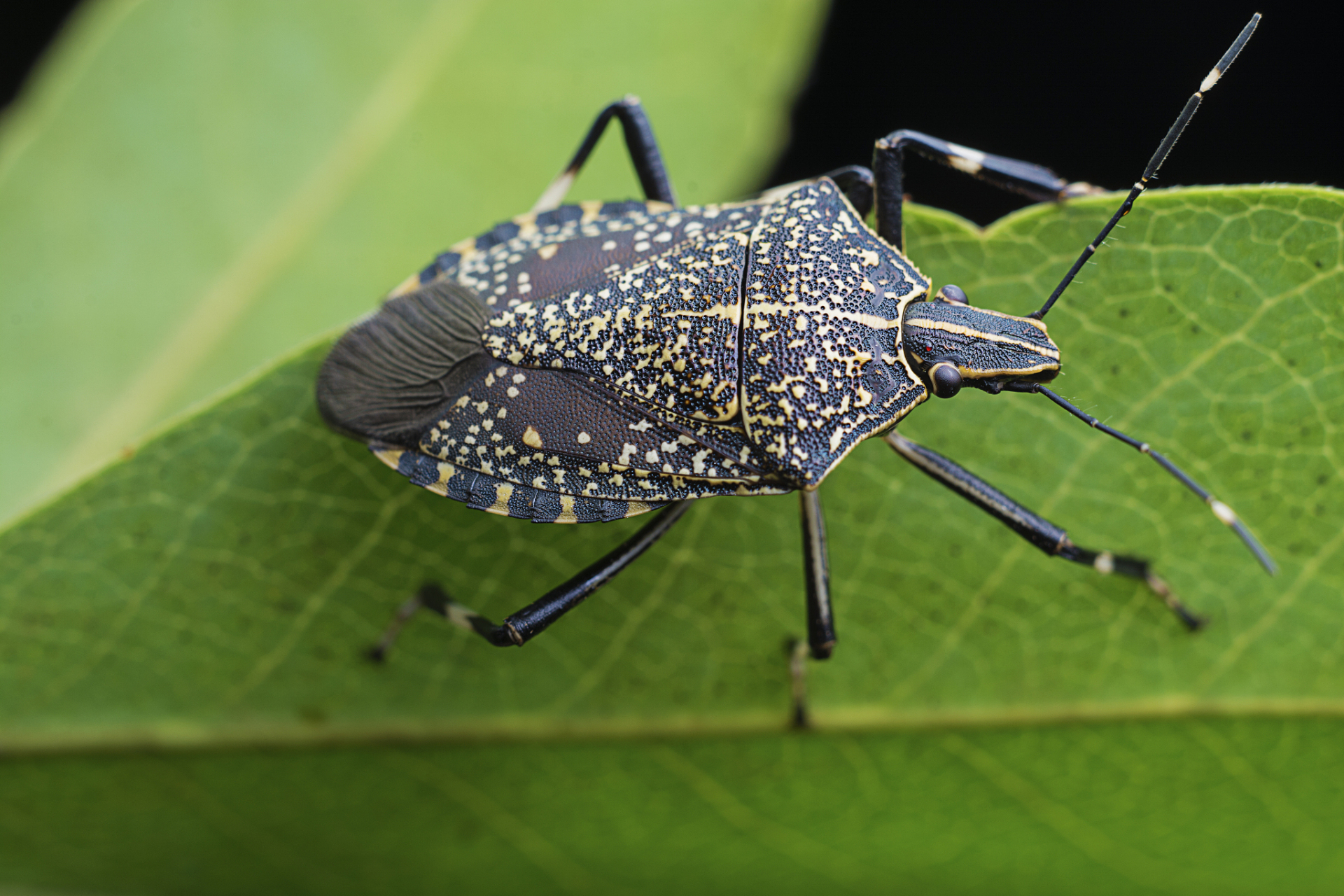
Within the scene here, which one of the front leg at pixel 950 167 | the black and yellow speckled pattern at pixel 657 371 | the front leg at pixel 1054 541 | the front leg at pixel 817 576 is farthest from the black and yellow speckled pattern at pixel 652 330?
the front leg at pixel 1054 541

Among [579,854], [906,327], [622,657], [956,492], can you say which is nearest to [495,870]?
[579,854]

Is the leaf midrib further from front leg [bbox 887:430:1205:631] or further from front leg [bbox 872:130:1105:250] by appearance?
front leg [bbox 872:130:1105:250]

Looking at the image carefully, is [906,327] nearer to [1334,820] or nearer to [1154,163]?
[1154,163]

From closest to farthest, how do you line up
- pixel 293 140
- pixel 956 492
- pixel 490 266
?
pixel 956 492
pixel 490 266
pixel 293 140

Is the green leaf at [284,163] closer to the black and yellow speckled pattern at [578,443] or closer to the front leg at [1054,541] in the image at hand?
the black and yellow speckled pattern at [578,443]

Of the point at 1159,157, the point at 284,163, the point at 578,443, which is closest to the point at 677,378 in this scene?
Result: the point at 578,443

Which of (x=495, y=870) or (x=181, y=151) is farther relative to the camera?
(x=181, y=151)
